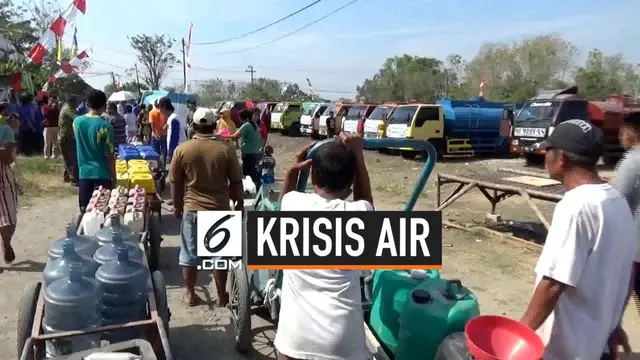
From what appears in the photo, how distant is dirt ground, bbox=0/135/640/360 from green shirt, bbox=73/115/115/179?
3.98ft

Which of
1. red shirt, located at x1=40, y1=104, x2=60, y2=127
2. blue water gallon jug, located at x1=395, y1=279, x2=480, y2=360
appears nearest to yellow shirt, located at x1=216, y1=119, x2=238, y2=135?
red shirt, located at x1=40, y1=104, x2=60, y2=127

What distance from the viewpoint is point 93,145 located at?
536cm

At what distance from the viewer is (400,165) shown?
52.0ft

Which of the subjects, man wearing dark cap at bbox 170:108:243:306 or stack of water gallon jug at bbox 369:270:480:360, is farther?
man wearing dark cap at bbox 170:108:243:306

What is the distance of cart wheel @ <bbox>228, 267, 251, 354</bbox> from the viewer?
3812 mm

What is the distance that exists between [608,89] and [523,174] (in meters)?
35.9

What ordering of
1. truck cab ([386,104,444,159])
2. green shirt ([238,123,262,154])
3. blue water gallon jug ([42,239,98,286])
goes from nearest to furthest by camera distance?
blue water gallon jug ([42,239,98,286])
green shirt ([238,123,262,154])
truck cab ([386,104,444,159])

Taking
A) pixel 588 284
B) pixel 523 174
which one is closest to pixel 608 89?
pixel 523 174

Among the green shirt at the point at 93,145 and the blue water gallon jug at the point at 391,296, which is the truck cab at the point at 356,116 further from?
the blue water gallon jug at the point at 391,296

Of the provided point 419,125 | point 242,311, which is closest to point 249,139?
point 242,311

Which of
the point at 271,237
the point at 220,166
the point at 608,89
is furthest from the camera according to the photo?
the point at 608,89

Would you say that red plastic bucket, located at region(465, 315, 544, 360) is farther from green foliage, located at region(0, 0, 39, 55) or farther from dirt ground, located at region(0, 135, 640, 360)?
green foliage, located at region(0, 0, 39, 55)

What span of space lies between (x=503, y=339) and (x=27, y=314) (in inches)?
109

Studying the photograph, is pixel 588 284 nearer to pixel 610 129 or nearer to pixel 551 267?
pixel 551 267
